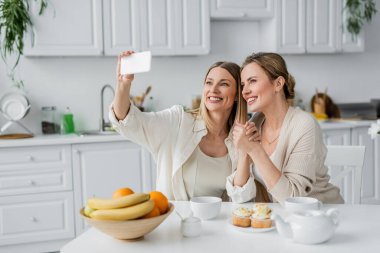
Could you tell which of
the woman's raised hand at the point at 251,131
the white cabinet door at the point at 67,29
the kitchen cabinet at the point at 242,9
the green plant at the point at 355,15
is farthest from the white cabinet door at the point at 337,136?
the woman's raised hand at the point at 251,131

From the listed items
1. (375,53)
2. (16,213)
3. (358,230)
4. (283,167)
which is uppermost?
(375,53)

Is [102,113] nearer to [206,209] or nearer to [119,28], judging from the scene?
[119,28]

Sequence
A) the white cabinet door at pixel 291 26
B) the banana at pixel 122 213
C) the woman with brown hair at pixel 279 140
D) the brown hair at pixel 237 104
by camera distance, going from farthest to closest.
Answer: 1. the white cabinet door at pixel 291 26
2. the brown hair at pixel 237 104
3. the woman with brown hair at pixel 279 140
4. the banana at pixel 122 213

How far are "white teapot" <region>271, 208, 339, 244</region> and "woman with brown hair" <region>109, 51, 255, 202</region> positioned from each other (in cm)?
64

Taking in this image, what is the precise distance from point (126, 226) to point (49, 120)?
108 inches

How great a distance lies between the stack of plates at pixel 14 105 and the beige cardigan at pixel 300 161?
2417 mm

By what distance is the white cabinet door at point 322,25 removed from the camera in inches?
174

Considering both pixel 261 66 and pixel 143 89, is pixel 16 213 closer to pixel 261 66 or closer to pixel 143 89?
pixel 143 89

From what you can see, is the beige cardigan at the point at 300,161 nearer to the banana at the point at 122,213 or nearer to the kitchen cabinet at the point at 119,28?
the banana at the point at 122,213

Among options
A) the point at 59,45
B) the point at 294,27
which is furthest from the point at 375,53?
the point at 59,45

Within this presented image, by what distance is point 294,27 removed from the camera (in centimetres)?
436

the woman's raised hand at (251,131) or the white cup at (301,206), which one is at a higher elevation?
the woman's raised hand at (251,131)

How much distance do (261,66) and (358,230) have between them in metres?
0.84

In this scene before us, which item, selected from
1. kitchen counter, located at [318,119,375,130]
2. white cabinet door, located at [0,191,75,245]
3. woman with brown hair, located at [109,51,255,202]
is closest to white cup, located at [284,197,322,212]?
woman with brown hair, located at [109,51,255,202]
